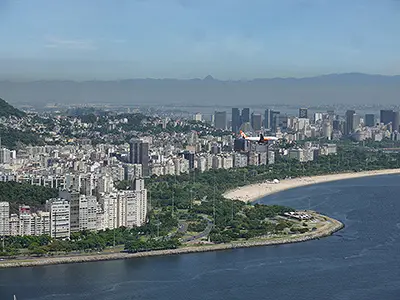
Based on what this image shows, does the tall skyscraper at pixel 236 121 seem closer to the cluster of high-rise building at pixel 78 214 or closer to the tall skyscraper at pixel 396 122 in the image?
the tall skyscraper at pixel 396 122

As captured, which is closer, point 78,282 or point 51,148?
point 78,282

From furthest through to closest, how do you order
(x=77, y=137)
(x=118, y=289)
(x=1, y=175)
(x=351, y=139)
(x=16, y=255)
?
(x=351, y=139) → (x=77, y=137) → (x=1, y=175) → (x=16, y=255) → (x=118, y=289)

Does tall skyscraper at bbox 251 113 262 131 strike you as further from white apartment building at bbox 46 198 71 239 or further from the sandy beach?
white apartment building at bbox 46 198 71 239

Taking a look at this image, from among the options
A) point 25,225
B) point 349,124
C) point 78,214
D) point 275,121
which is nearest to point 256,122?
point 275,121

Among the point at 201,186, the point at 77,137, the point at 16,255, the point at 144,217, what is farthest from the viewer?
the point at 77,137

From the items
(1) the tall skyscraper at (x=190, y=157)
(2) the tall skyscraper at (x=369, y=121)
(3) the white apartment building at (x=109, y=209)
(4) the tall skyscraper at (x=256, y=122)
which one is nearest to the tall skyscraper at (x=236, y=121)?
(4) the tall skyscraper at (x=256, y=122)

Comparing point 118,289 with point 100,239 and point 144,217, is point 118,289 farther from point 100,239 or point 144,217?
point 144,217

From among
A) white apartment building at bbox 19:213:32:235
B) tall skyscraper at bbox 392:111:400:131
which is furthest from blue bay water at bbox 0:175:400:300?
tall skyscraper at bbox 392:111:400:131

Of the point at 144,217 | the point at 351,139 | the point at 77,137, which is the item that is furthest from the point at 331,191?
the point at 351,139
